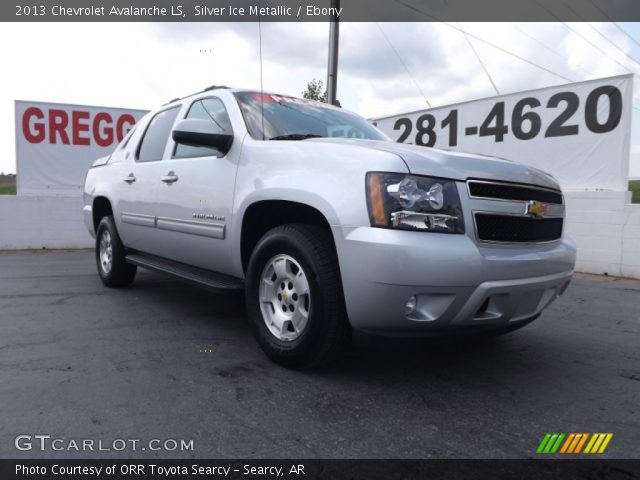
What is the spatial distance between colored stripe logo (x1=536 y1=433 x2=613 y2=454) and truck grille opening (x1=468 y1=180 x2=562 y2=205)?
4.03ft

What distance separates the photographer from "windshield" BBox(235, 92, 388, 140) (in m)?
3.54

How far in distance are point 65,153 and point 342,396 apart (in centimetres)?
1020

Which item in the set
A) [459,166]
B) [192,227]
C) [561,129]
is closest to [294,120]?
[192,227]

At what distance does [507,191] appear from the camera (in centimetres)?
279

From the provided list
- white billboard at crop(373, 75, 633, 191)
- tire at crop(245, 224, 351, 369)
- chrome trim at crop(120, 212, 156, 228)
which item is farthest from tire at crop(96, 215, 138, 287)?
white billboard at crop(373, 75, 633, 191)

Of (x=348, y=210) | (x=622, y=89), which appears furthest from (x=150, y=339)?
(x=622, y=89)

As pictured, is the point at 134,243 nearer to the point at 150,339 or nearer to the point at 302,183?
the point at 150,339

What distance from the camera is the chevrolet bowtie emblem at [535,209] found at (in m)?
2.86

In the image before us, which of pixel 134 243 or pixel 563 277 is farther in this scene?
pixel 134 243

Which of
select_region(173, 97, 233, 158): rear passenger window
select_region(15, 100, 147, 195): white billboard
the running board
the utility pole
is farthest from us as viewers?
the utility pole

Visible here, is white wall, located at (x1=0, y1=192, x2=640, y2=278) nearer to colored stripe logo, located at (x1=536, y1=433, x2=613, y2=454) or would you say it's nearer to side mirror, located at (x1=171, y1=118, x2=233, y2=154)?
colored stripe logo, located at (x1=536, y1=433, x2=613, y2=454)

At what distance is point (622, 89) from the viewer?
24.7 ft

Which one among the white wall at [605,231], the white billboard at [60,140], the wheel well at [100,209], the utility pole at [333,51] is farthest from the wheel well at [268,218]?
the white billboard at [60,140]

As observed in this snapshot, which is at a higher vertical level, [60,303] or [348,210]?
[348,210]
